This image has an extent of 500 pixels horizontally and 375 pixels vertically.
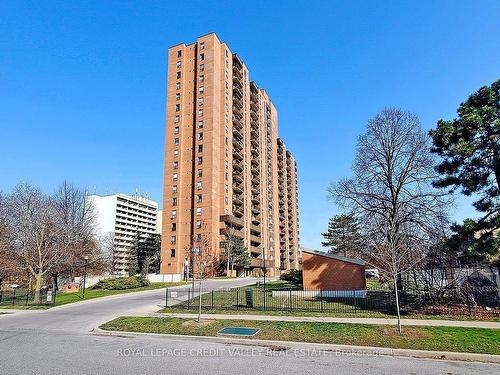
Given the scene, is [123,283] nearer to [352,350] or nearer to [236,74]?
[352,350]

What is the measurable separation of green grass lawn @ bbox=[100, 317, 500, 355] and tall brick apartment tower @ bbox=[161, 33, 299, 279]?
1609 inches

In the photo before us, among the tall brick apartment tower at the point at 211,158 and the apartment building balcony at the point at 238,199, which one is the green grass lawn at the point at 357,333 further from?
the apartment building balcony at the point at 238,199

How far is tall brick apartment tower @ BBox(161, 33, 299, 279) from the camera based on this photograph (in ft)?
228

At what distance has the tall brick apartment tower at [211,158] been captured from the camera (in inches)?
2741

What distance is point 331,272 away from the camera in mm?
28797

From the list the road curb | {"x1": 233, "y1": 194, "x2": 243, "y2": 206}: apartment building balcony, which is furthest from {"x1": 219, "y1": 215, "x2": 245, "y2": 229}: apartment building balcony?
the road curb

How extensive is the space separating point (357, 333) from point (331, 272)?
1603 centimetres

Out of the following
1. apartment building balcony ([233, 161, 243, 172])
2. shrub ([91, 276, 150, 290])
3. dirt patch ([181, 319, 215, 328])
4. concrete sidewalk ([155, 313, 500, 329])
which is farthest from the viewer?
apartment building balcony ([233, 161, 243, 172])

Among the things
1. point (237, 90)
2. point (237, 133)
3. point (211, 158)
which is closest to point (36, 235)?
point (211, 158)

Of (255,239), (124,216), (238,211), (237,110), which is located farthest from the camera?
(124,216)

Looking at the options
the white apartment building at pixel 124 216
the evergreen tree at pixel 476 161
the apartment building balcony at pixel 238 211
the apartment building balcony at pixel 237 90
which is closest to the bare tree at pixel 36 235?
the evergreen tree at pixel 476 161

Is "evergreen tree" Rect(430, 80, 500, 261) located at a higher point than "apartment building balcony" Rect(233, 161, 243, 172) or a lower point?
lower

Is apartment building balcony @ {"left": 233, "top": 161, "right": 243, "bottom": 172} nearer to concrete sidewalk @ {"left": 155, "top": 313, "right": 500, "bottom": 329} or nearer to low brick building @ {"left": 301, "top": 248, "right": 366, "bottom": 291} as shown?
low brick building @ {"left": 301, "top": 248, "right": 366, "bottom": 291}

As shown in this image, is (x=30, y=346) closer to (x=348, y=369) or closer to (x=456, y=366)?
(x=348, y=369)
